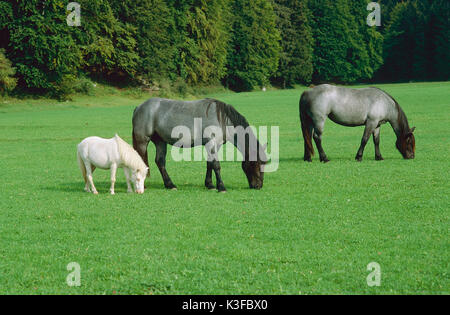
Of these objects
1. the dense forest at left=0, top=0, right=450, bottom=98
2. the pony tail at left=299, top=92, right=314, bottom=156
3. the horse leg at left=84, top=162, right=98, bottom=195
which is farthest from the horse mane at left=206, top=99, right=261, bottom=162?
the dense forest at left=0, top=0, right=450, bottom=98

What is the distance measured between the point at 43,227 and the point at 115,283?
313 cm

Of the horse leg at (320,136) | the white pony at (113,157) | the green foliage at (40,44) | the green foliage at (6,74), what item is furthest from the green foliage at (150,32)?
the white pony at (113,157)

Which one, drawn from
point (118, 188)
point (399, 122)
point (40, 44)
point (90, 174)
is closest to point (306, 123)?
point (399, 122)

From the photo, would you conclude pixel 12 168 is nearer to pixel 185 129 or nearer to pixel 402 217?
pixel 185 129

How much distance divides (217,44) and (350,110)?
198ft

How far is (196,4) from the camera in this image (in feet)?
236

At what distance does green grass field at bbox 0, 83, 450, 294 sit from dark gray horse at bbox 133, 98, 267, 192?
26.8 inches

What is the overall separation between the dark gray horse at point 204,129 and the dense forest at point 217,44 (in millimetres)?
33549

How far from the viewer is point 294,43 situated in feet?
313

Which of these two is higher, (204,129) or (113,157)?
(204,129)

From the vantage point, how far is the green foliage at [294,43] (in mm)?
93375

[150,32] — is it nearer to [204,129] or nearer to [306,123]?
[306,123]

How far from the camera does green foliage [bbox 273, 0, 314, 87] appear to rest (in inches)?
3676

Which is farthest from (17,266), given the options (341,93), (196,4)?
(196,4)
